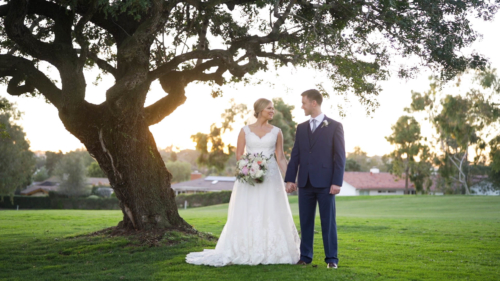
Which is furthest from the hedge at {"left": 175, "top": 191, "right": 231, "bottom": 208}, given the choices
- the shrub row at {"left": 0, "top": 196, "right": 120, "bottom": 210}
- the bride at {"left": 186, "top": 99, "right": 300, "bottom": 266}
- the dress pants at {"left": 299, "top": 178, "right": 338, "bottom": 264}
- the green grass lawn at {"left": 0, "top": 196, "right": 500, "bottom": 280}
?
the dress pants at {"left": 299, "top": 178, "right": 338, "bottom": 264}

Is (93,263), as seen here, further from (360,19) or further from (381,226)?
(381,226)

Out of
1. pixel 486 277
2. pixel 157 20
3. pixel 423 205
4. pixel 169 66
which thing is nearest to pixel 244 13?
pixel 169 66

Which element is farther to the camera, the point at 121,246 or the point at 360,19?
the point at 360,19

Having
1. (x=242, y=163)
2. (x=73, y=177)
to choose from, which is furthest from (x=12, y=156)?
(x=242, y=163)

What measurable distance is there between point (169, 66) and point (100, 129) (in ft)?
6.44

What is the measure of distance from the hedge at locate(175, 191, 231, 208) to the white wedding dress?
3798 cm

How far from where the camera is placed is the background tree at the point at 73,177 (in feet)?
192

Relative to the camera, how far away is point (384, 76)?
9477 millimetres

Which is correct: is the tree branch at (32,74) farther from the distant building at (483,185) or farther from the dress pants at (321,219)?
the distant building at (483,185)

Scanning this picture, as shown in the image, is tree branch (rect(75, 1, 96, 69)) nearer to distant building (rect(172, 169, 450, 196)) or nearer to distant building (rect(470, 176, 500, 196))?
distant building (rect(172, 169, 450, 196))

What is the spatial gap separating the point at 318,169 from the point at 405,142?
150ft

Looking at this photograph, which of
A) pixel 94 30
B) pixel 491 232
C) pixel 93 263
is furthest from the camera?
pixel 94 30

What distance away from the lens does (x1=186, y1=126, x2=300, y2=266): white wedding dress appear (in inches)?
269

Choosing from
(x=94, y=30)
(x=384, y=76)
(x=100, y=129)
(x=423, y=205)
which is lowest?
(x=423, y=205)
